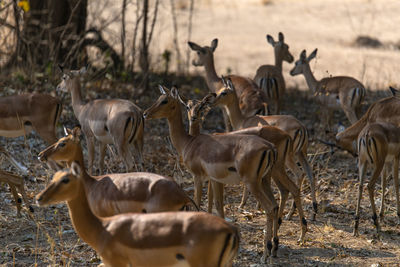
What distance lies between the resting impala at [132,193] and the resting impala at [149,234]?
2.41ft

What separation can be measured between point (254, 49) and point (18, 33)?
7.87m

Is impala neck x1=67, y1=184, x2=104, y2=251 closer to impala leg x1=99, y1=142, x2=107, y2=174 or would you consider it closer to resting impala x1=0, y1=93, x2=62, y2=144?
impala leg x1=99, y1=142, x2=107, y2=174

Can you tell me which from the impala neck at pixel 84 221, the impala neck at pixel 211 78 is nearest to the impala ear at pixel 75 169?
the impala neck at pixel 84 221

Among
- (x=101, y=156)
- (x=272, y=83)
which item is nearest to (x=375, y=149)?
(x=101, y=156)

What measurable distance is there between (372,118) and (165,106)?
325 cm

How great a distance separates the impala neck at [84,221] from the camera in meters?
4.64

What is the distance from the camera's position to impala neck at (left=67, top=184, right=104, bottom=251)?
4.64 meters

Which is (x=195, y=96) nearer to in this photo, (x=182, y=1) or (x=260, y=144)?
(x=260, y=144)

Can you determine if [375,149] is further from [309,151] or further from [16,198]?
[16,198]

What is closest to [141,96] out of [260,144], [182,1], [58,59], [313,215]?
[58,59]

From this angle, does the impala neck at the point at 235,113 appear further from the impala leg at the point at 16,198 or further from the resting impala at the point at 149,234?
the resting impala at the point at 149,234

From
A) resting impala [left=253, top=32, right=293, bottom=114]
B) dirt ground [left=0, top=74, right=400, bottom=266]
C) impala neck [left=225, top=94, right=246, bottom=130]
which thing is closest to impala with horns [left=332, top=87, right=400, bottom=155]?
dirt ground [left=0, top=74, right=400, bottom=266]

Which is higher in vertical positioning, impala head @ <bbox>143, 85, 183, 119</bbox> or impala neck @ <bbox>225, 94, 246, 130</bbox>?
impala head @ <bbox>143, 85, 183, 119</bbox>

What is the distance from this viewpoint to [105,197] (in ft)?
18.3
